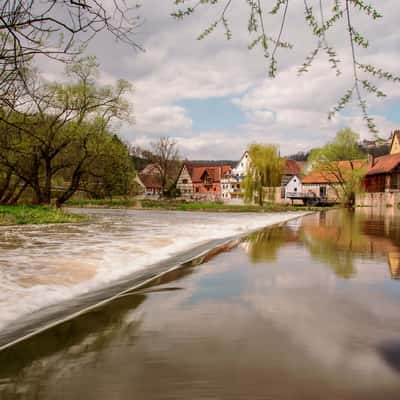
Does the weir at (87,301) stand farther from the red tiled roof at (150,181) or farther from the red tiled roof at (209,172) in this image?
the red tiled roof at (150,181)

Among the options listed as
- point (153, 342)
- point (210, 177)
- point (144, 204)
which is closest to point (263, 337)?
point (153, 342)

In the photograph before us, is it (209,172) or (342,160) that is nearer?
(342,160)

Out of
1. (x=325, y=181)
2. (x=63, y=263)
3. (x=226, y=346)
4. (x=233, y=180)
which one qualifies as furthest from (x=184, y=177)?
(x=226, y=346)

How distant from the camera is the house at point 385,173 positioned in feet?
182

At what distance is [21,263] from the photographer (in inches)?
344

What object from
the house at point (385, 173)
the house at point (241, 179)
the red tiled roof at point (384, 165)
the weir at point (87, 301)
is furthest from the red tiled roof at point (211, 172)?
the weir at point (87, 301)

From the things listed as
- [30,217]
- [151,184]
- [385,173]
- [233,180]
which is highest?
[385,173]

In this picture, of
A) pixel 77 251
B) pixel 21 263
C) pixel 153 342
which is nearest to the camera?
pixel 153 342

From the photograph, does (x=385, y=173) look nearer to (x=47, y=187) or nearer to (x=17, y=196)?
(x=47, y=187)

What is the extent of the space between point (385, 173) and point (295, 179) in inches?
813

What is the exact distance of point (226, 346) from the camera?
388 centimetres

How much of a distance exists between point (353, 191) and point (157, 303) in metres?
48.7

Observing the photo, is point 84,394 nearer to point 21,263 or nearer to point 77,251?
point 21,263

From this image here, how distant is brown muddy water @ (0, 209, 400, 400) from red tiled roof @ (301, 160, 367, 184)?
4664cm
